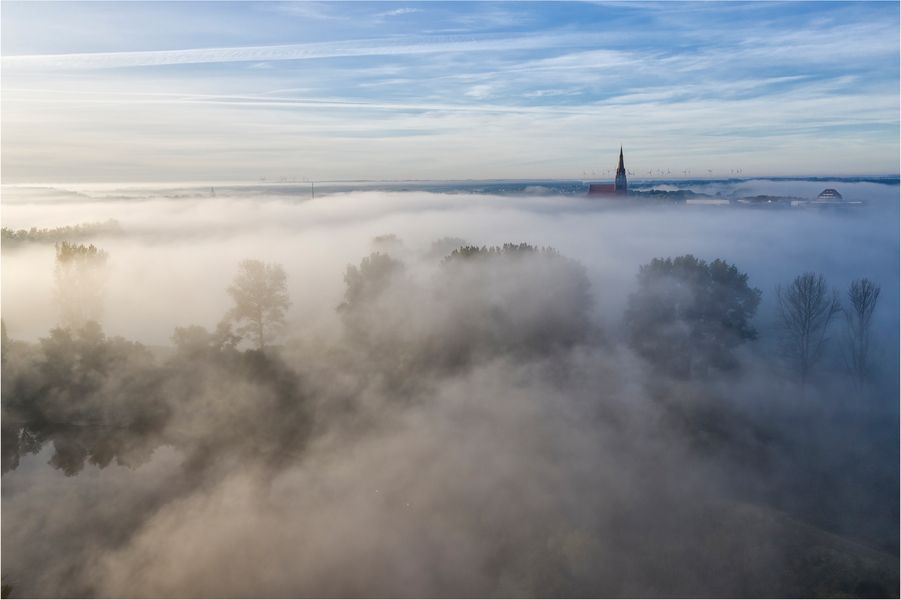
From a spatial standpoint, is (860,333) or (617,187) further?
(617,187)

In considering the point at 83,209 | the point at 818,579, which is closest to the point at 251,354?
the point at 818,579

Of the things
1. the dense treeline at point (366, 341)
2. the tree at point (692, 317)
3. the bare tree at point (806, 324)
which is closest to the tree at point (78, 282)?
the dense treeline at point (366, 341)

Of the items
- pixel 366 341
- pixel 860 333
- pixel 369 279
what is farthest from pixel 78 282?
pixel 860 333

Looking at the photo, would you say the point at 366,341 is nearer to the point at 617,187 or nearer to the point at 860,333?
the point at 860,333

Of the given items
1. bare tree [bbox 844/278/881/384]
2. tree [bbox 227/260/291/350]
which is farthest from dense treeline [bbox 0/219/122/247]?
bare tree [bbox 844/278/881/384]

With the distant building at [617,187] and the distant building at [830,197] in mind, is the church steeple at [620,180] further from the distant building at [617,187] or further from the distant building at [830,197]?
the distant building at [830,197]

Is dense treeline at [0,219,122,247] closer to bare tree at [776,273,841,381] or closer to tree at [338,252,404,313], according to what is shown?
tree at [338,252,404,313]

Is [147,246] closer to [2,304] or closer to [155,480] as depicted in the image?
[2,304]
